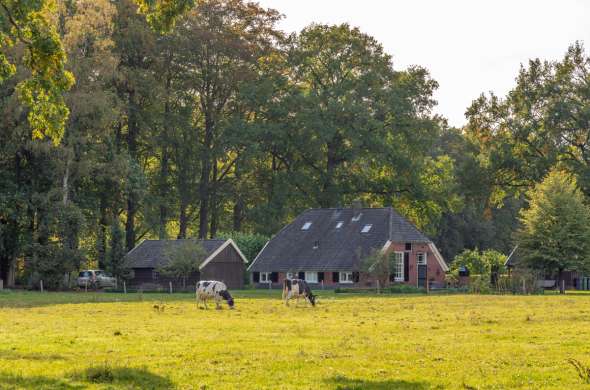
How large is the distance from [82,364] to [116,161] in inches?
2032

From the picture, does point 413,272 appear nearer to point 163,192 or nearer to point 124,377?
point 163,192

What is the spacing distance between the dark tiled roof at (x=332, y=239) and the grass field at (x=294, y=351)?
38.9 m

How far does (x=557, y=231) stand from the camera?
67.1 metres

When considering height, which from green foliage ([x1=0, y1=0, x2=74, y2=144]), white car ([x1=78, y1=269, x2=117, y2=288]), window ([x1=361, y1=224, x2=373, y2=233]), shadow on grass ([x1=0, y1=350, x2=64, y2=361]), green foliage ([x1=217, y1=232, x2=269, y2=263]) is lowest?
shadow on grass ([x1=0, y1=350, x2=64, y2=361])

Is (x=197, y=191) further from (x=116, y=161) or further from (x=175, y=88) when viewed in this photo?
(x=116, y=161)

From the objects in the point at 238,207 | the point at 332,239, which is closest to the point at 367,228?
the point at 332,239

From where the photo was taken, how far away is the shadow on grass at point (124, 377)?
17453mm

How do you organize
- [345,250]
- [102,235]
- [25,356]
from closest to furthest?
[25,356]
[102,235]
[345,250]

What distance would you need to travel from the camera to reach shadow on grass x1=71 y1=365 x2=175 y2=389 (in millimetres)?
17453

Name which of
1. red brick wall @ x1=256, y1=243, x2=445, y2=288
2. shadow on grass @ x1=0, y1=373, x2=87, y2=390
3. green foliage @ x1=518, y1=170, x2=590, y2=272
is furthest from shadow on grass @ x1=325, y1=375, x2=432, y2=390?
red brick wall @ x1=256, y1=243, x2=445, y2=288

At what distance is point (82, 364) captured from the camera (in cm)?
1992

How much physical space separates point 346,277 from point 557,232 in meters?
16.7

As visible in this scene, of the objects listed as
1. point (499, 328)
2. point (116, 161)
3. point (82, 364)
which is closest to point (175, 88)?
point (116, 161)

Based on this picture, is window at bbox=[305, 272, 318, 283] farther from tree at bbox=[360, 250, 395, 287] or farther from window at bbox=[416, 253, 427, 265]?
window at bbox=[416, 253, 427, 265]
